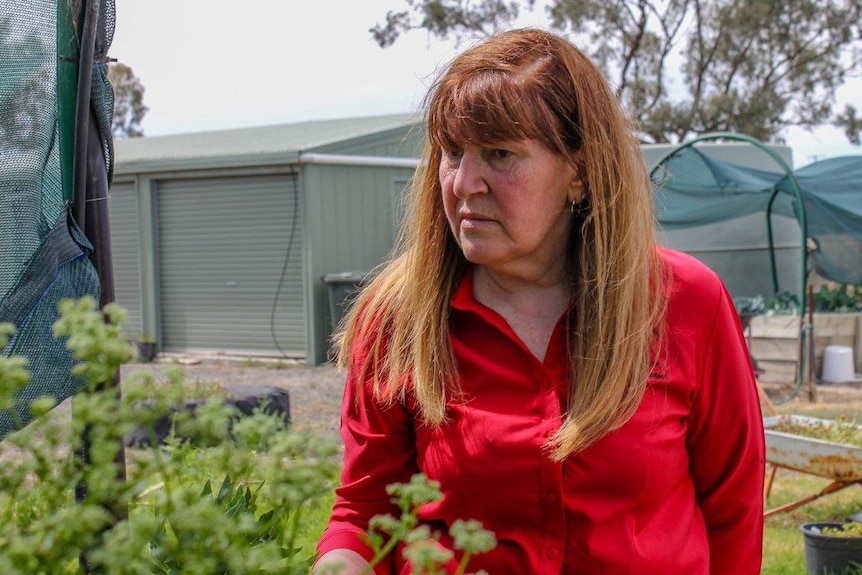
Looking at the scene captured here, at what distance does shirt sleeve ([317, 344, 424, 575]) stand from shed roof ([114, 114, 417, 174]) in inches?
444

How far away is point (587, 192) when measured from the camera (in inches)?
85.7

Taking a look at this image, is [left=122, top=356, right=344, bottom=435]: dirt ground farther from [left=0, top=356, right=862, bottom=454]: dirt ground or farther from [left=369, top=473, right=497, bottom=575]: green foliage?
[left=369, top=473, right=497, bottom=575]: green foliage

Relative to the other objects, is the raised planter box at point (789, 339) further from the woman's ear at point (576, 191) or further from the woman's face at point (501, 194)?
the woman's face at point (501, 194)

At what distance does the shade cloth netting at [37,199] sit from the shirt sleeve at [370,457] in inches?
21.7

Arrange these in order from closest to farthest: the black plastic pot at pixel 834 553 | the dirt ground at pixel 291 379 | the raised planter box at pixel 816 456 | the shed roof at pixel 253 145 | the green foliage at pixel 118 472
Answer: the green foliage at pixel 118 472, the black plastic pot at pixel 834 553, the raised planter box at pixel 816 456, the dirt ground at pixel 291 379, the shed roof at pixel 253 145

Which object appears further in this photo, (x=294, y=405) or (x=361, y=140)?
(x=361, y=140)

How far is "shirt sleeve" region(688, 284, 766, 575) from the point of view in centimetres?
214

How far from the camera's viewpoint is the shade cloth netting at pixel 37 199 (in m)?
2.11

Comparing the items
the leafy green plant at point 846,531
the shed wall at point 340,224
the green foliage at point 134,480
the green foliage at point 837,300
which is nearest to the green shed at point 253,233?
the shed wall at point 340,224

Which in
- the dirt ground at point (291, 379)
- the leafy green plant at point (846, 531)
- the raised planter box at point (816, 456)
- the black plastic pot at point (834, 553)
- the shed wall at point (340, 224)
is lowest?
the dirt ground at point (291, 379)

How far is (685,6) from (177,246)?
22405 millimetres

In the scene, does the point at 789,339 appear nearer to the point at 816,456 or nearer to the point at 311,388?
the point at 311,388

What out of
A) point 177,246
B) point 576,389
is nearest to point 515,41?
point 576,389

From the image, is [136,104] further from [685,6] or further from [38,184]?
[38,184]
